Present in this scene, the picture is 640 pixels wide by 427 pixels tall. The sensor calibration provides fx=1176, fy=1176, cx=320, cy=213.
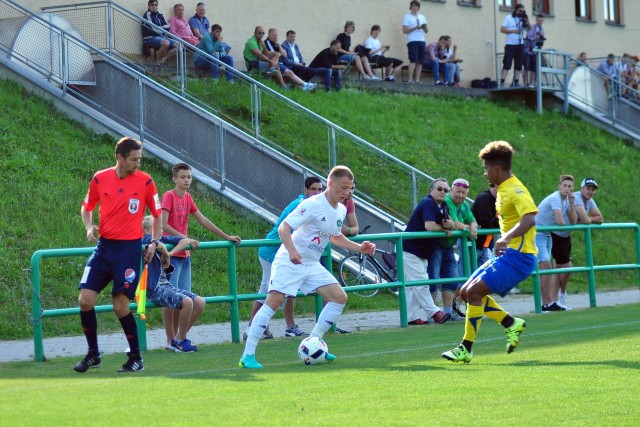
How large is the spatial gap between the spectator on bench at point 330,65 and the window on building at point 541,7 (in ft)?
40.3

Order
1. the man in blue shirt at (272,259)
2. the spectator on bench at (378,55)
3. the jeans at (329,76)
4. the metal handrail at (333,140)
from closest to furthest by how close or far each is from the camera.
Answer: the man in blue shirt at (272,259)
the metal handrail at (333,140)
the jeans at (329,76)
the spectator on bench at (378,55)

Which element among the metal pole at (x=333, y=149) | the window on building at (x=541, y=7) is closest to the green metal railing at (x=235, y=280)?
the metal pole at (x=333, y=149)

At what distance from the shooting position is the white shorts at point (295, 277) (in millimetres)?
10836

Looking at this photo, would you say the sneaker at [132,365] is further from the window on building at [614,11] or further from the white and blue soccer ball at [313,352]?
the window on building at [614,11]

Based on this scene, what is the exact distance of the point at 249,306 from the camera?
16625 mm

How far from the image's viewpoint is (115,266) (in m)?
10.2

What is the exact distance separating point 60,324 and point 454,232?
17.8 feet

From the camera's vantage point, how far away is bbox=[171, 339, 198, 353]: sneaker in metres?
12.4

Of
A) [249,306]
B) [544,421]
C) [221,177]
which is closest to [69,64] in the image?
[221,177]

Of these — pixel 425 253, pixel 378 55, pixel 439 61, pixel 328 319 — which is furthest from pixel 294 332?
pixel 439 61

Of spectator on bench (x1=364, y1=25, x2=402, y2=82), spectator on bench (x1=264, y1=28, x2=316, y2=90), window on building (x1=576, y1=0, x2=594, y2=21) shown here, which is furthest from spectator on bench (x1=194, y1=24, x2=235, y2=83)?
window on building (x1=576, y1=0, x2=594, y2=21)

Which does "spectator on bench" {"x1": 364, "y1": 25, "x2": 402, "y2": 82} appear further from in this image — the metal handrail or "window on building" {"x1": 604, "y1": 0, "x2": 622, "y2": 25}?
"window on building" {"x1": 604, "y1": 0, "x2": 622, "y2": 25}

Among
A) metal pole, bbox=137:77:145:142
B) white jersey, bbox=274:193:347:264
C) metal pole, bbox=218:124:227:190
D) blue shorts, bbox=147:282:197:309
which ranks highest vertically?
metal pole, bbox=137:77:145:142

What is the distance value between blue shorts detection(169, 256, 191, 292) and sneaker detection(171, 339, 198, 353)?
667mm
